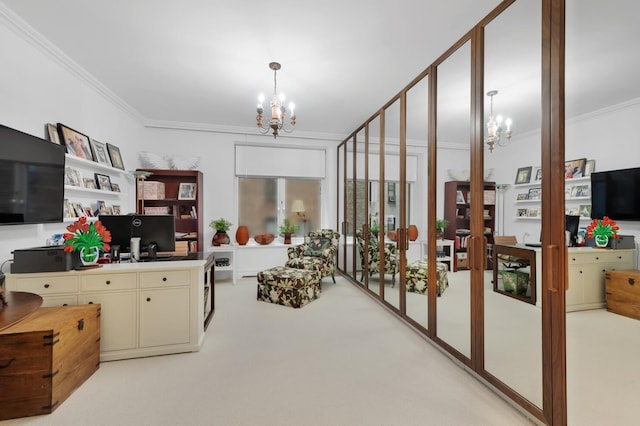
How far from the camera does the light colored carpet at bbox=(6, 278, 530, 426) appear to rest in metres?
1.68

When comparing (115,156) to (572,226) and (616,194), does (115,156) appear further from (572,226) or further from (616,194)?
(616,194)

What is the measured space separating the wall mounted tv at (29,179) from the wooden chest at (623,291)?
420 centimetres

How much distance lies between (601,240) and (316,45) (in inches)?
104

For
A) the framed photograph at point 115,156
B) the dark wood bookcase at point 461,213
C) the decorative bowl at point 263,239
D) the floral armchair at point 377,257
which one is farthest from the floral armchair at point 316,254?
the framed photograph at point 115,156

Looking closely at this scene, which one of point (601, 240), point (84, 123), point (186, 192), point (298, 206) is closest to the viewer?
point (601, 240)

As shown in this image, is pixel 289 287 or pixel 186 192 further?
pixel 186 192

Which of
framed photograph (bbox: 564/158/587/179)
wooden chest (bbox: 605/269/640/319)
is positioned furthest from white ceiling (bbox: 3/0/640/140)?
wooden chest (bbox: 605/269/640/319)

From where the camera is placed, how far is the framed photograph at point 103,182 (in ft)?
11.3

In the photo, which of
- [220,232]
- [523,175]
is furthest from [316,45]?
[220,232]

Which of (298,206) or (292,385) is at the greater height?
(298,206)

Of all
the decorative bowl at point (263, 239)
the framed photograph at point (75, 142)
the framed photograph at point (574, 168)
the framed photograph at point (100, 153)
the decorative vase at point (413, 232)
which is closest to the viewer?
the framed photograph at point (574, 168)

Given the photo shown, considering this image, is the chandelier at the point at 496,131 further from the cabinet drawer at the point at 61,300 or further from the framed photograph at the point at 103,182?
the framed photograph at the point at 103,182

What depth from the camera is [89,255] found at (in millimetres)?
2297

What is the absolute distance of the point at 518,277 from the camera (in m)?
1.96
